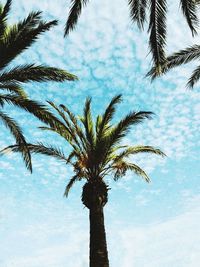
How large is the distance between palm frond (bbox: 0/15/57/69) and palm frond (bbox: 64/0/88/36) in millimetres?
3388

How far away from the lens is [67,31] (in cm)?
1102

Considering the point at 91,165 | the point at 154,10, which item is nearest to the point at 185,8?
the point at 154,10

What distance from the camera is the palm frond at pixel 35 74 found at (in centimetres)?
1413

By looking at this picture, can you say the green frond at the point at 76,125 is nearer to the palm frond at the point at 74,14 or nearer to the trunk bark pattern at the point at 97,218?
the trunk bark pattern at the point at 97,218

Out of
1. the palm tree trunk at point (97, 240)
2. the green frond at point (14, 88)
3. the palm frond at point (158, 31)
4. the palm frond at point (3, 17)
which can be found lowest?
the palm tree trunk at point (97, 240)

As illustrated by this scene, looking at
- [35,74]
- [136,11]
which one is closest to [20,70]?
[35,74]

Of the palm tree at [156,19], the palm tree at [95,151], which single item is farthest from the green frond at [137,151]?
the palm tree at [156,19]

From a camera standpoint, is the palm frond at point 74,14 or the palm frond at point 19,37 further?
the palm frond at point 19,37

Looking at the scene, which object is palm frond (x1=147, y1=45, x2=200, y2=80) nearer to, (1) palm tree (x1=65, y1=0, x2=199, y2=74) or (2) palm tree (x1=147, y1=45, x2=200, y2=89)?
(2) palm tree (x1=147, y1=45, x2=200, y2=89)

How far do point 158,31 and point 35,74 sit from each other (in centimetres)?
529

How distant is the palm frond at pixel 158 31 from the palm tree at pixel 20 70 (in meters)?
5.06

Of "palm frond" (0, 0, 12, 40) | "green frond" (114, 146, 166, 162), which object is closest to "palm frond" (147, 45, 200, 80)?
"green frond" (114, 146, 166, 162)

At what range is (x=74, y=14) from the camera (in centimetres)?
1077

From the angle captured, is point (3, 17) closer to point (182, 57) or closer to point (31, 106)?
point (31, 106)
